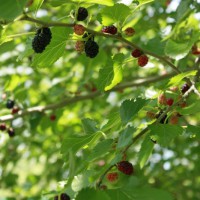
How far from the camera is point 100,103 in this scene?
4.45 metres

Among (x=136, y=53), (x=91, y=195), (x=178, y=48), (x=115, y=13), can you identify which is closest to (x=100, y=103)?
(x=178, y=48)

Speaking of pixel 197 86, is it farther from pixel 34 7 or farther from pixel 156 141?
pixel 34 7

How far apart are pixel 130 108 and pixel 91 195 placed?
1.19 feet

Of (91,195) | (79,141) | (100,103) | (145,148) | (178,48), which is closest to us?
(91,195)

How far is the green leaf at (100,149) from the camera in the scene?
1.55 metres

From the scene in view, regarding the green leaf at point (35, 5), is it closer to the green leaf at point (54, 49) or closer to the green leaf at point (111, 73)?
the green leaf at point (54, 49)

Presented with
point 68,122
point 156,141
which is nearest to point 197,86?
point 156,141

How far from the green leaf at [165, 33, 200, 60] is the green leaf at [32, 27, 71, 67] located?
1.91ft

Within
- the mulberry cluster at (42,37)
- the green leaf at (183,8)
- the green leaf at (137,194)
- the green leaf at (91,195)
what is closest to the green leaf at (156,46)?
the green leaf at (183,8)

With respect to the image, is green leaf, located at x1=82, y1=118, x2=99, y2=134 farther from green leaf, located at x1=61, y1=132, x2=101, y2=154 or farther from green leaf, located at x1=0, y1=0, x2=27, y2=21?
green leaf, located at x1=0, y1=0, x2=27, y2=21

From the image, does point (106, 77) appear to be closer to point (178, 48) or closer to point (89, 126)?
point (89, 126)

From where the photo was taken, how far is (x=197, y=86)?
1.94 m

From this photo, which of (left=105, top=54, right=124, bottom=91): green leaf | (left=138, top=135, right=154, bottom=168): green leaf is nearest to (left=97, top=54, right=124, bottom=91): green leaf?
(left=105, top=54, right=124, bottom=91): green leaf

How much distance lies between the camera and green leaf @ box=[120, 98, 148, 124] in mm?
1607
